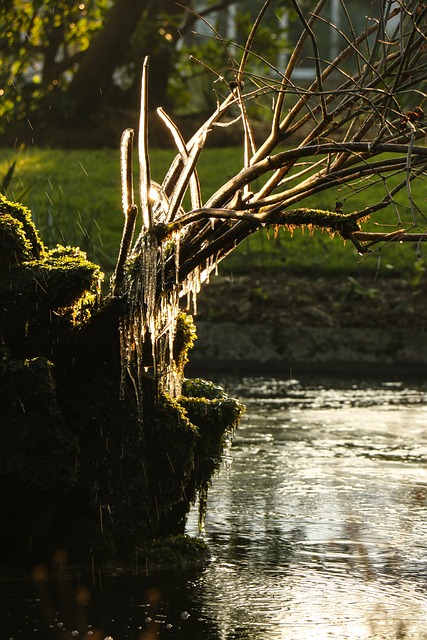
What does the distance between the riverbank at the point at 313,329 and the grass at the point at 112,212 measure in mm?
565

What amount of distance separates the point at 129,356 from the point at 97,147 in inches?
576

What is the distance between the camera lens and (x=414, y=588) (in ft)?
17.8

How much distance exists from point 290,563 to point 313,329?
23.0 feet

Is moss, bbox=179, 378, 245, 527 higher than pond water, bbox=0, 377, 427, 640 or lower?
higher

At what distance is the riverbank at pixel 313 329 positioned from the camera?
12.4 metres

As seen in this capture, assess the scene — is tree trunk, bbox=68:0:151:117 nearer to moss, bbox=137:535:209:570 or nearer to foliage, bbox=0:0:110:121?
foliage, bbox=0:0:110:121

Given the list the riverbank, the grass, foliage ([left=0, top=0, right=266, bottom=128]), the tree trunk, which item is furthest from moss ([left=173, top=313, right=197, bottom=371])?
the tree trunk

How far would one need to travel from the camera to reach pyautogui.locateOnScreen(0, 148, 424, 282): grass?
1380cm

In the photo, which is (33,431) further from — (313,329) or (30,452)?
(313,329)


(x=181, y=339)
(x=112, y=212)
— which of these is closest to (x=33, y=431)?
(x=181, y=339)

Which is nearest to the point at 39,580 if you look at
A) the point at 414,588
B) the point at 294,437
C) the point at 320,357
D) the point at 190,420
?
the point at 190,420

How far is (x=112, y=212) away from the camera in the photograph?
16.4 m

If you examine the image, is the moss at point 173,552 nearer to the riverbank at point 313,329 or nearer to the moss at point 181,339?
the moss at point 181,339

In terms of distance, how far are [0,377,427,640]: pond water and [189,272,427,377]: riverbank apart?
120 inches
